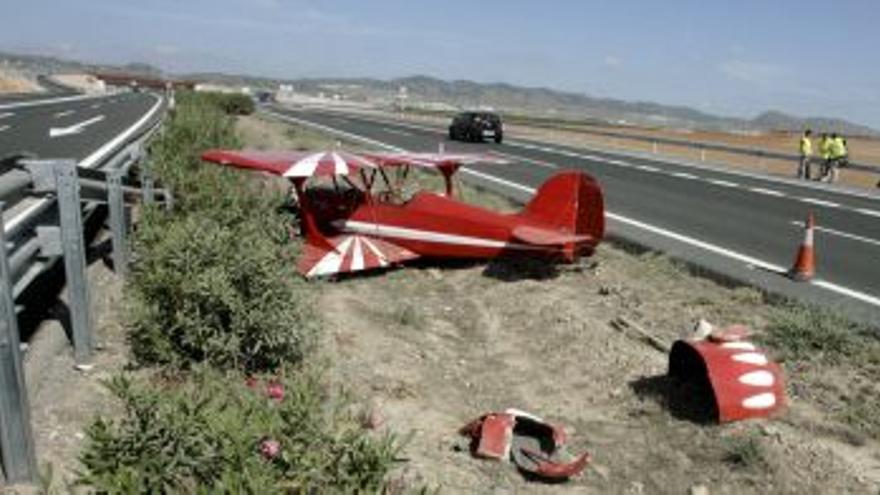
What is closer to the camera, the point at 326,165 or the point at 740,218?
the point at 326,165

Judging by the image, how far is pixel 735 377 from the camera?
7348 millimetres

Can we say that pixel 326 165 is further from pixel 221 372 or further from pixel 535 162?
pixel 535 162

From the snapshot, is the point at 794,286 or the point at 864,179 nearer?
the point at 794,286

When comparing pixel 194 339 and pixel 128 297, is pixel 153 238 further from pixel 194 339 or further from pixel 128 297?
pixel 194 339

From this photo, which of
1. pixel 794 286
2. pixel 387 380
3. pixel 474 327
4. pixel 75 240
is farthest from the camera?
pixel 794 286

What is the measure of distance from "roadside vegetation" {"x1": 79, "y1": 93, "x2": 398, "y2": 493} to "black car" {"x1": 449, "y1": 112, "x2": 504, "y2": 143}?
33603 mm

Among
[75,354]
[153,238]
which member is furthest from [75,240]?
[153,238]

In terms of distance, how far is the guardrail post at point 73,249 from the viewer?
6.77 meters

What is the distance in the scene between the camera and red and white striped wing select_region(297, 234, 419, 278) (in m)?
11.6

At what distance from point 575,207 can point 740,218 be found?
26.1ft

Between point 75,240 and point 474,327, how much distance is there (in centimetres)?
469

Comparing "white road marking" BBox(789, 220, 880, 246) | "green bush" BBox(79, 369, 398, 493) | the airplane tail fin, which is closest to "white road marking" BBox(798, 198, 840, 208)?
"white road marking" BBox(789, 220, 880, 246)

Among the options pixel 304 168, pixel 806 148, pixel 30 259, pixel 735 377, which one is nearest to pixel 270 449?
pixel 30 259

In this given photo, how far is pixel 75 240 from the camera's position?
6.83 m
